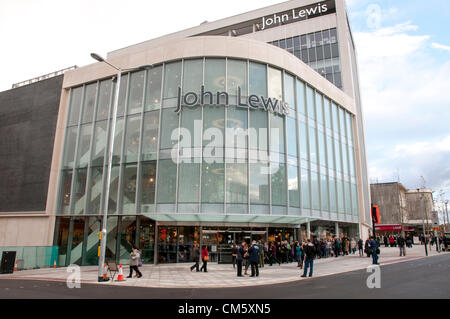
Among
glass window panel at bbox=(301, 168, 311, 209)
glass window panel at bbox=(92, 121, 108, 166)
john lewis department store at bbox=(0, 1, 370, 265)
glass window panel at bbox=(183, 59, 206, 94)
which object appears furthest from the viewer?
glass window panel at bbox=(301, 168, 311, 209)

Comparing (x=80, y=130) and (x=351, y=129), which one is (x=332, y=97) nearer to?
(x=351, y=129)

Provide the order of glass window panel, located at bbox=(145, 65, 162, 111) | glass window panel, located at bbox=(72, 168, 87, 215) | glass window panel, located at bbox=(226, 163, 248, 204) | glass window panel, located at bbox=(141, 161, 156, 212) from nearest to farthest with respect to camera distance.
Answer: glass window panel, located at bbox=(226, 163, 248, 204) → glass window panel, located at bbox=(141, 161, 156, 212) → glass window panel, located at bbox=(145, 65, 162, 111) → glass window panel, located at bbox=(72, 168, 87, 215)

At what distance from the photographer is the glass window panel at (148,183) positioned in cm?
2320

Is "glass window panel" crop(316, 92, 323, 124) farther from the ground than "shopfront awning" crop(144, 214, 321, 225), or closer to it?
farther from the ground

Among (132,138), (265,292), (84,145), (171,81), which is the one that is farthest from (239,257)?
(84,145)

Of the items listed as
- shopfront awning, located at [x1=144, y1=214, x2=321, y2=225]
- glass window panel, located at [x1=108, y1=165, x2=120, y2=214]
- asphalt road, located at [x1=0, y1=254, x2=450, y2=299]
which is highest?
glass window panel, located at [x1=108, y1=165, x2=120, y2=214]

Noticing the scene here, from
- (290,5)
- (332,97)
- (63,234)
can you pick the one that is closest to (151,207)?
(63,234)

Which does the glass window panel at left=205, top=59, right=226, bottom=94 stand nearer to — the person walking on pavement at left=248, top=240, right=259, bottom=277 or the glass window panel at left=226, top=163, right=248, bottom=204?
the glass window panel at left=226, top=163, right=248, bottom=204

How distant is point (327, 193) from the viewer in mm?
29875

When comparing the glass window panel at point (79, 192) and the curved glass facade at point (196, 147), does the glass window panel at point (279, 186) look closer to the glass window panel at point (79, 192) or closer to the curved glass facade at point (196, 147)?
the curved glass facade at point (196, 147)

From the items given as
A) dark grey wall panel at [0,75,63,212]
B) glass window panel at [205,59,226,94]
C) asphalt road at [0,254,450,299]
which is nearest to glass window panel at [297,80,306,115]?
glass window panel at [205,59,226,94]

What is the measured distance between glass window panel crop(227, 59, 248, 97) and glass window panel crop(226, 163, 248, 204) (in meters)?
5.70

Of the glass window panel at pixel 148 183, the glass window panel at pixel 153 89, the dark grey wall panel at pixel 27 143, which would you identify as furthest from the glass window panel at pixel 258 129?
the dark grey wall panel at pixel 27 143

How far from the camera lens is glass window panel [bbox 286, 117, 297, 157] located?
2586 centimetres
